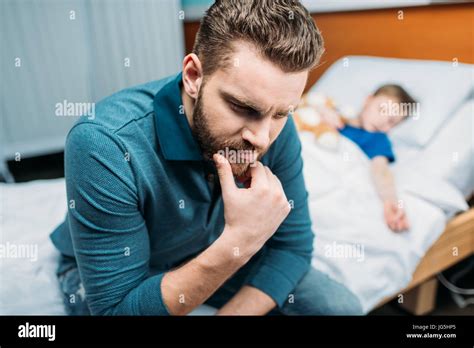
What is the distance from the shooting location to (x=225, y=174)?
0.56 meters

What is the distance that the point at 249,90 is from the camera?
529 mm

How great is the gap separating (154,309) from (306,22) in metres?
0.45

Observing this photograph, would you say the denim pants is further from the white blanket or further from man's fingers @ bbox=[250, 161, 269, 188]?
man's fingers @ bbox=[250, 161, 269, 188]

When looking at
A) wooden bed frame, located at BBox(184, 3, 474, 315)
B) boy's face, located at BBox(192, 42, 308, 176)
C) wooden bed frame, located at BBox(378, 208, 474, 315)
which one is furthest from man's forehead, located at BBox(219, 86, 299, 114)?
wooden bed frame, located at BBox(378, 208, 474, 315)

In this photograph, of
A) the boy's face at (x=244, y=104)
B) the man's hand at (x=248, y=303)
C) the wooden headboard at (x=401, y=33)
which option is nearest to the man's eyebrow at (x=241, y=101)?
the boy's face at (x=244, y=104)

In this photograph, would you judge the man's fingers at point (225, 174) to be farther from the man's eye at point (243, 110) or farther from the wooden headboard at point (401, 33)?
the wooden headboard at point (401, 33)

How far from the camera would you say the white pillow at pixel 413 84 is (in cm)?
104

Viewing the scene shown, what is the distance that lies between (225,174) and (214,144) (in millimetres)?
49

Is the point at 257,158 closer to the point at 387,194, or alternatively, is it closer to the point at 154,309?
the point at 154,309

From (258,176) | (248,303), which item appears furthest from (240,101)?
(248,303)

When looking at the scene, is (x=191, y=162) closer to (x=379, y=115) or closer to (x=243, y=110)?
(x=243, y=110)

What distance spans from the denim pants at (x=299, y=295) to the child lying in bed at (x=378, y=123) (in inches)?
12.5

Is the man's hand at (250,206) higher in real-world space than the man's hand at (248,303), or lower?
higher

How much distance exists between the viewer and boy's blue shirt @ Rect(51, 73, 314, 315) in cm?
54
